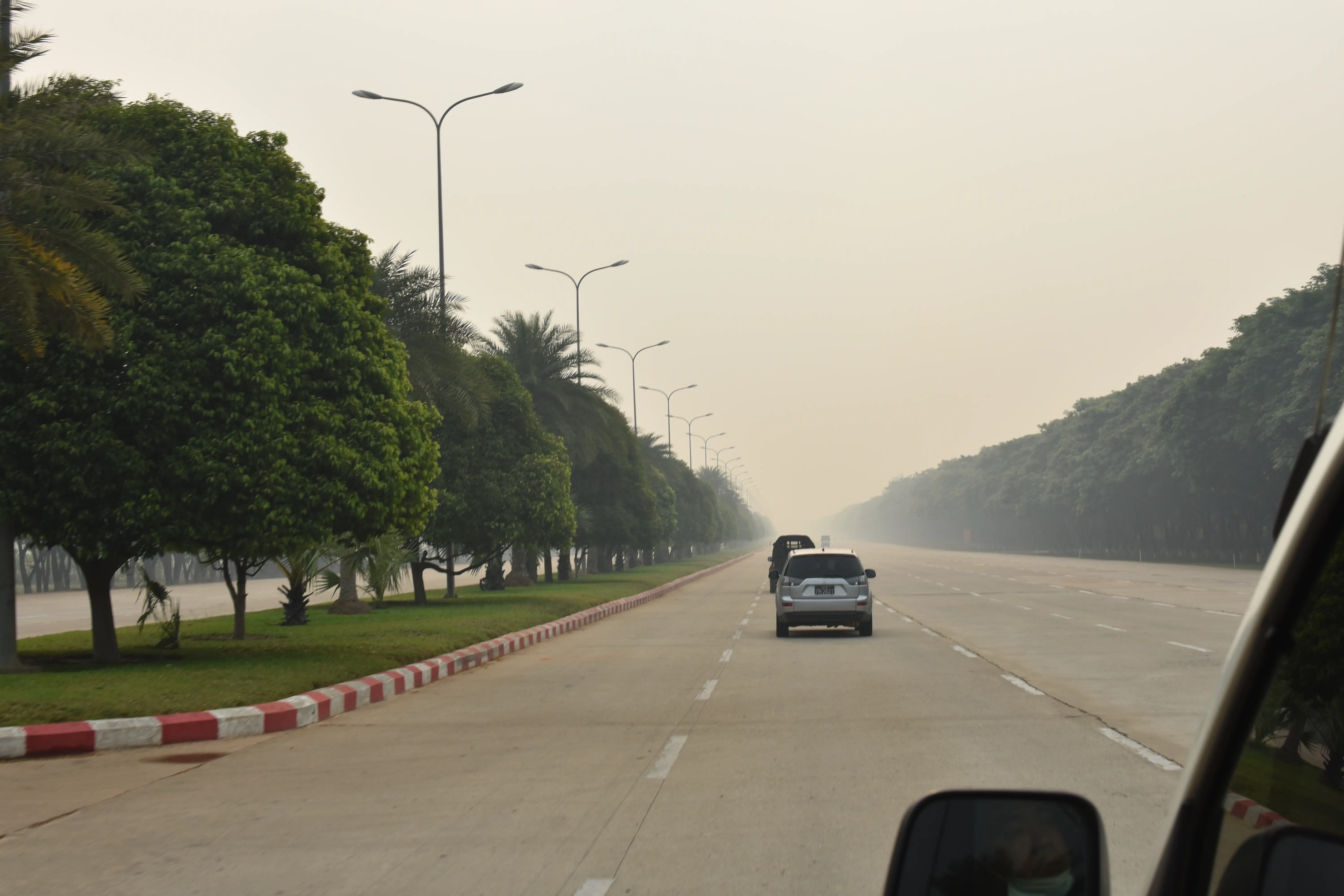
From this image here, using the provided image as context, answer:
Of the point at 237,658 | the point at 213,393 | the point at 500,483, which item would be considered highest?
the point at 213,393

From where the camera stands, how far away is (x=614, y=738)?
11836 mm

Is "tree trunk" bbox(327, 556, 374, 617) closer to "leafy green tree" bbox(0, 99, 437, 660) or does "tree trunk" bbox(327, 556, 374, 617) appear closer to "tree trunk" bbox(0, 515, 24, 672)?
"leafy green tree" bbox(0, 99, 437, 660)

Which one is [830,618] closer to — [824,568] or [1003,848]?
[824,568]

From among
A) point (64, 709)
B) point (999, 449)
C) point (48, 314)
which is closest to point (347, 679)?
point (64, 709)

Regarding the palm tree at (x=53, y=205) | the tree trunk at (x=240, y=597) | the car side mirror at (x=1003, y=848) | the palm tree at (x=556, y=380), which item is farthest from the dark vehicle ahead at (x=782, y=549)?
the car side mirror at (x=1003, y=848)

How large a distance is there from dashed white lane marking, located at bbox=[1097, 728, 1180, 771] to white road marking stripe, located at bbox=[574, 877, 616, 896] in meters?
4.56

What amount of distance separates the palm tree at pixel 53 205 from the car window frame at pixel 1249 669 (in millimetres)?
14732

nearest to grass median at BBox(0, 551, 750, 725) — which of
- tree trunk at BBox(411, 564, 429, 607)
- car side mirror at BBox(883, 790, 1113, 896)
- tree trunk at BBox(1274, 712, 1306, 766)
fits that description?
tree trunk at BBox(411, 564, 429, 607)

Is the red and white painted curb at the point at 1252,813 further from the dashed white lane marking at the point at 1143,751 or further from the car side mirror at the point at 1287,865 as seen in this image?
the dashed white lane marking at the point at 1143,751

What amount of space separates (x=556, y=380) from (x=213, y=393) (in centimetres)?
2984

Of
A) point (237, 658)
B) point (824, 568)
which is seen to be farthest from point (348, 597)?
point (237, 658)

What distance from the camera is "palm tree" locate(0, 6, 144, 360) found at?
586 inches

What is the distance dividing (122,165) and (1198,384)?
185 feet

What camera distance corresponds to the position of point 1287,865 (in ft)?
4.96
